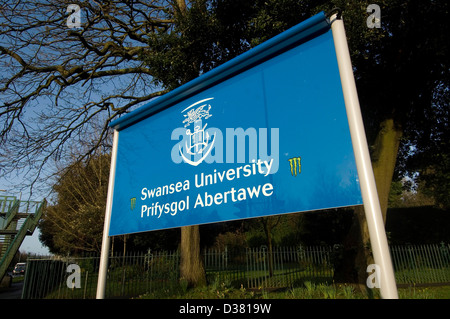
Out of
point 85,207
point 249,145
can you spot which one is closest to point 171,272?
point 249,145

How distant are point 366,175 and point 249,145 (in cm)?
129

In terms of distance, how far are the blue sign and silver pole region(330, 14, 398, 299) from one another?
0.08 metres

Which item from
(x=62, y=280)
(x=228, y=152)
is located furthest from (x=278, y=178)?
(x=62, y=280)

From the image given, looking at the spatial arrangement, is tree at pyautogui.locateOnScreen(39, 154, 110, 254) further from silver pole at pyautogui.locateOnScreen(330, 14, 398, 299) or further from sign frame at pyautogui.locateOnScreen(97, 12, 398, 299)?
silver pole at pyautogui.locateOnScreen(330, 14, 398, 299)

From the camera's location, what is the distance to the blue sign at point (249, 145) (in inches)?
107

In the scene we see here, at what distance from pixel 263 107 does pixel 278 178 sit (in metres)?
0.86

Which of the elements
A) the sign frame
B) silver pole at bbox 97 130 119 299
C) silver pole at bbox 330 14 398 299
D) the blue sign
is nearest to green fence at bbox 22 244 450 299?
silver pole at bbox 97 130 119 299

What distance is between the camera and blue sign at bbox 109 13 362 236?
2.72m

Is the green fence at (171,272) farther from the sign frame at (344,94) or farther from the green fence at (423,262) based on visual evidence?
the sign frame at (344,94)

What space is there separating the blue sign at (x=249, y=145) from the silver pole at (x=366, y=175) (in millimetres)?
81

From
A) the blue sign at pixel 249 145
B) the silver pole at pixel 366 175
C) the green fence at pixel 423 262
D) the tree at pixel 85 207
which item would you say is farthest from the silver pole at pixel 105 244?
the green fence at pixel 423 262
